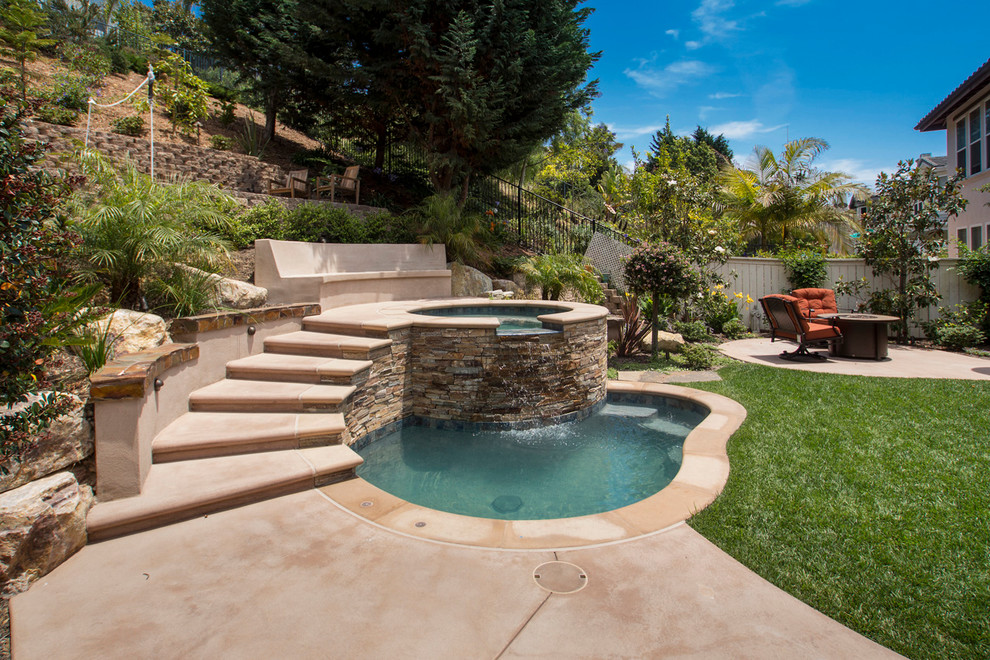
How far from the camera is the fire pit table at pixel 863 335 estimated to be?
779 cm

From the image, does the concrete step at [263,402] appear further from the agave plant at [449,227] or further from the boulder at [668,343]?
the agave plant at [449,227]

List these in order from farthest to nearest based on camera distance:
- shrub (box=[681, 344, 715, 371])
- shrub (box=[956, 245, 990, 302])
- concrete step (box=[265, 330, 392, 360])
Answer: shrub (box=[956, 245, 990, 302]) → shrub (box=[681, 344, 715, 371]) → concrete step (box=[265, 330, 392, 360])

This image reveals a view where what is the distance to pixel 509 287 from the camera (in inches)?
418

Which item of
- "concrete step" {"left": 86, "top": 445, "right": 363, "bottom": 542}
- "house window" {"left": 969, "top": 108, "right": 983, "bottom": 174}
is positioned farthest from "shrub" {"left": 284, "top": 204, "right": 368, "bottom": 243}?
"house window" {"left": 969, "top": 108, "right": 983, "bottom": 174}

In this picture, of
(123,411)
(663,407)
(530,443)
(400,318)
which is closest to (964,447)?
(663,407)

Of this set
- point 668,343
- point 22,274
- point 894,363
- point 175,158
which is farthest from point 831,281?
point 175,158

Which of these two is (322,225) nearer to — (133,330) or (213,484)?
(133,330)

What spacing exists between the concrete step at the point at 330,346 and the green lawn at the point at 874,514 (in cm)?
336

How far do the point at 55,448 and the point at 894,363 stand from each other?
10.1 m

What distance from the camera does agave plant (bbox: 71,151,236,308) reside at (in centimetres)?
415

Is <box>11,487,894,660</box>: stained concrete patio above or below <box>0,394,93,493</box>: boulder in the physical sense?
below

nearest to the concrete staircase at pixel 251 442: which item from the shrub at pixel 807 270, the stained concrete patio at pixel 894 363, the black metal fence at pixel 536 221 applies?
the stained concrete patio at pixel 894 363

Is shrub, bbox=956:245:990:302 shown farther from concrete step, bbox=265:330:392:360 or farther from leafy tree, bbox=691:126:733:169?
leafy tree, bbox=691:126:733:169

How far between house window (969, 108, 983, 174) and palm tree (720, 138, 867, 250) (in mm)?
3121
